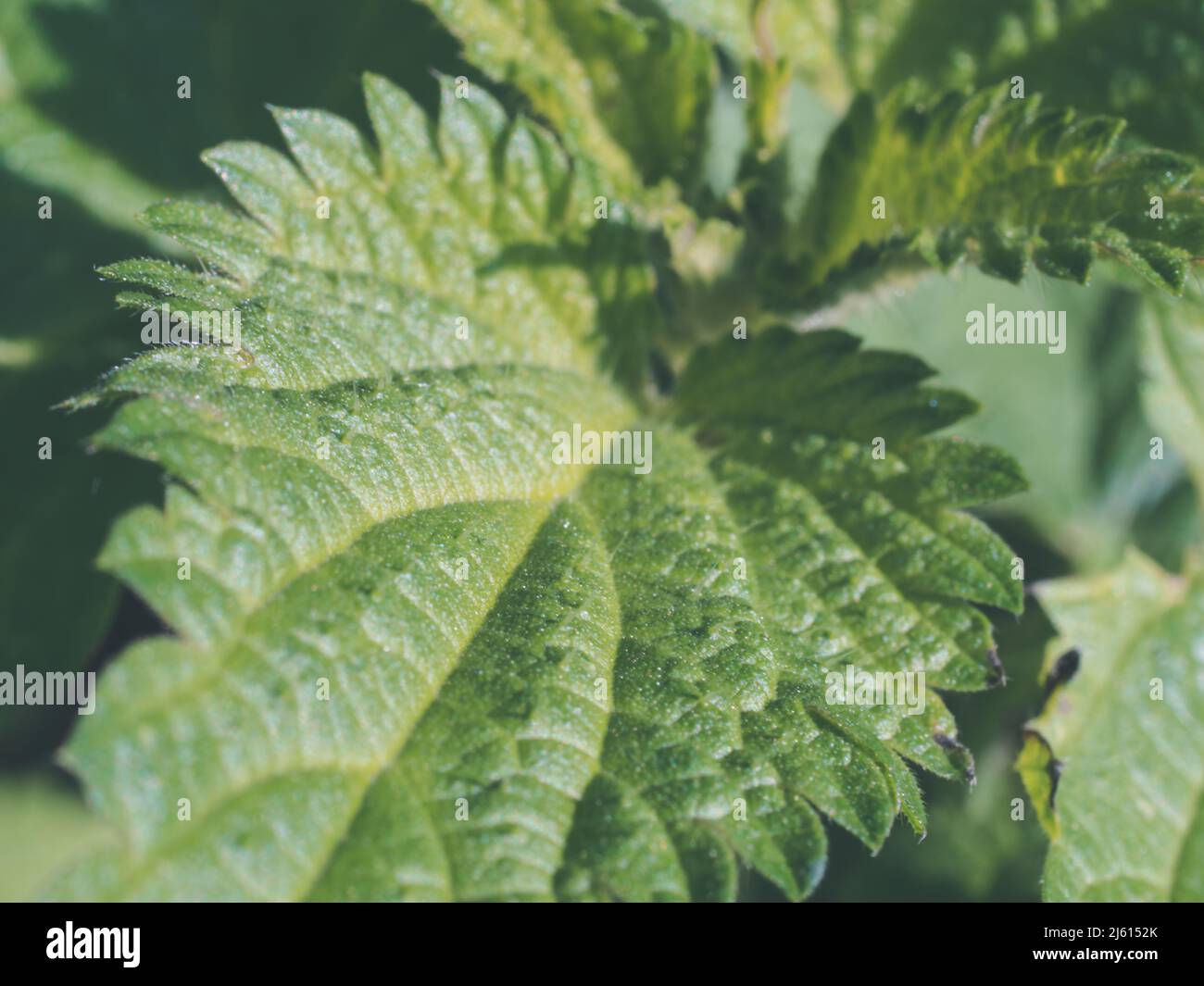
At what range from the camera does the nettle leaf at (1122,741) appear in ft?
8.66

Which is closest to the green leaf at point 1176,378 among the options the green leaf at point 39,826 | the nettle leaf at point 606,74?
the nettle leaf at point 606,74

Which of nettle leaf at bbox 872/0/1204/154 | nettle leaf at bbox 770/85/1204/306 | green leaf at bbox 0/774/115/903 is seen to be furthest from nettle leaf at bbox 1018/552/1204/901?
green leaf at bbox 0/774/115/903

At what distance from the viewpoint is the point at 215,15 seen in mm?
3674

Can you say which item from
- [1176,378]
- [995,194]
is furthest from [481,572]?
[1176,378]

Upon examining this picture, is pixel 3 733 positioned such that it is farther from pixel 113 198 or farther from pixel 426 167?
pixel 426 167

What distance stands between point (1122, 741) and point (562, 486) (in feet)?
5.62

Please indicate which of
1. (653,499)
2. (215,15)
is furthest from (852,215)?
(215,15)

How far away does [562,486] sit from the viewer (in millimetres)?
2516

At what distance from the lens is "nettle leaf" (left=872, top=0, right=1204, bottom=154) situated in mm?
3193

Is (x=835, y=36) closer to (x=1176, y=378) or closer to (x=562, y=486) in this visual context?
(x=1176, y=378)

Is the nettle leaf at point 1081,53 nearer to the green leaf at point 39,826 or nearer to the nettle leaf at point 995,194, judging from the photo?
the nettle leaf at point 995,194

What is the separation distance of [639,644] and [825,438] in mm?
843

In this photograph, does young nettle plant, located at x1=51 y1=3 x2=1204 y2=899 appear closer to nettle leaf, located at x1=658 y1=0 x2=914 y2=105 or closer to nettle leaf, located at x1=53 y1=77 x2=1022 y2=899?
nettle leaf, located at x1=53 y1=77 x2=1022 y2=899

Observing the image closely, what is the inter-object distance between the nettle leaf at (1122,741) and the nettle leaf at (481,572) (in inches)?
27.4
